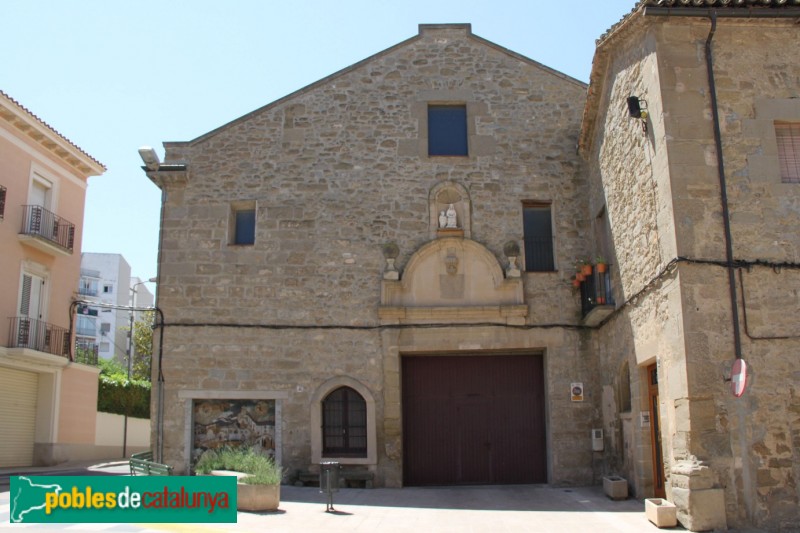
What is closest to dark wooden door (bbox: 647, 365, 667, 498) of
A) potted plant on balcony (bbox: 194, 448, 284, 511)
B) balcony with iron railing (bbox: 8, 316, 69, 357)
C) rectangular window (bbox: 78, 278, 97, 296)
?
potted plant on balcony (bbox: 194, 448, 284, 511)

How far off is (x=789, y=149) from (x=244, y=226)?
371 inches

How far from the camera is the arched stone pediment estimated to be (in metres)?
14.0

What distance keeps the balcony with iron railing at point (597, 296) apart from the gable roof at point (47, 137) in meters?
15.2

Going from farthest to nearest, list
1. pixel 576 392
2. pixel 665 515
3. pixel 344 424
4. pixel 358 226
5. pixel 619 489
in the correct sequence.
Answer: pixel 358 226
pixel 344 424
pixel 576 392
pixel 619 489
pixel 665 515

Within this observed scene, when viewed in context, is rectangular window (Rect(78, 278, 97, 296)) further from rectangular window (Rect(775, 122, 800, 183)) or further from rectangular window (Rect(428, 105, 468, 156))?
rectangular window (Rect(775, 122, 800, 183))

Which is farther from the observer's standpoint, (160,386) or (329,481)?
(160,386)

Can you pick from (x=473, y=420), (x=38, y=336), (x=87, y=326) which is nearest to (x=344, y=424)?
(x=473, y=420)

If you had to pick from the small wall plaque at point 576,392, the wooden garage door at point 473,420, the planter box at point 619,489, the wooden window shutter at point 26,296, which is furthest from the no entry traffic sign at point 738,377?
the wooden window shutter at point 26,296

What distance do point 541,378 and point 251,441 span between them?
214 inches

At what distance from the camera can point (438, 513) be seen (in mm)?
10617

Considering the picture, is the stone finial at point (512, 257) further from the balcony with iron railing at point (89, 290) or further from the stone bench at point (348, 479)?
the balcony with iron railing at point (89, 290)

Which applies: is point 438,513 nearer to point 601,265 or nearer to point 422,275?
point 422,275

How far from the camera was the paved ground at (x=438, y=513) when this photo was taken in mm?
9164

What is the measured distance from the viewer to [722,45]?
34.7ft
